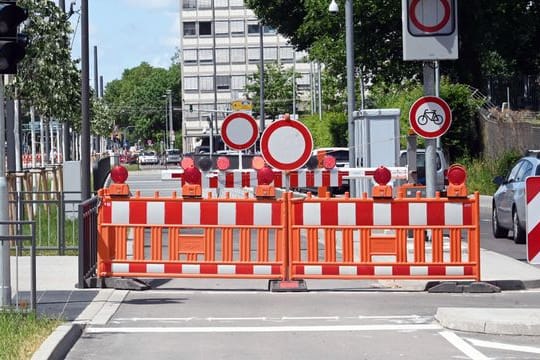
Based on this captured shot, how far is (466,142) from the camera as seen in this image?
44.2 m

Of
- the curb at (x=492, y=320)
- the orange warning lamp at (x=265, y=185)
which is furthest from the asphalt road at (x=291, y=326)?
the orange warning lamp at (x=265, y=185)

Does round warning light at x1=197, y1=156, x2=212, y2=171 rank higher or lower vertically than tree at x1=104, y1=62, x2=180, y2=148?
lower

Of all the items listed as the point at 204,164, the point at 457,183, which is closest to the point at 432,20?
the point at 457,183

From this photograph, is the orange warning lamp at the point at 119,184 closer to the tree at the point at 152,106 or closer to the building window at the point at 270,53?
the building window at the point at 270,53

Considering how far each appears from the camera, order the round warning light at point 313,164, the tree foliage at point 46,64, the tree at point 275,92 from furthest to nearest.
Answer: the tree at point 275,92, the tree foliage at point 46,64, the round warning light at point 313,164

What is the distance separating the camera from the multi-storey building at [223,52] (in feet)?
391

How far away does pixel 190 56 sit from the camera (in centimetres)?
12219

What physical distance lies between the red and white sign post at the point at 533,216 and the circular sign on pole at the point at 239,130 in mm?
7835

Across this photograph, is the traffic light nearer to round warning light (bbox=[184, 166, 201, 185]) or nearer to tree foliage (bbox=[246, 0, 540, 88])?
round warning light (bbox=[184, 166, 201, 185])

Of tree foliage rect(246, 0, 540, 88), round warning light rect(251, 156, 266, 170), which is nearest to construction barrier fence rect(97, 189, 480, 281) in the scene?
round warning light rect(251, 156, 266, 170)

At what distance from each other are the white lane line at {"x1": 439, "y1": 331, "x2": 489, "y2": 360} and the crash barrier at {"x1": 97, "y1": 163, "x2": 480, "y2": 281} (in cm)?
344

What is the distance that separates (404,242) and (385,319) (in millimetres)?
2537

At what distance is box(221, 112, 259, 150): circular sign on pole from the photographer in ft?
59.1

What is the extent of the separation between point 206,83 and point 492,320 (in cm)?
11249
